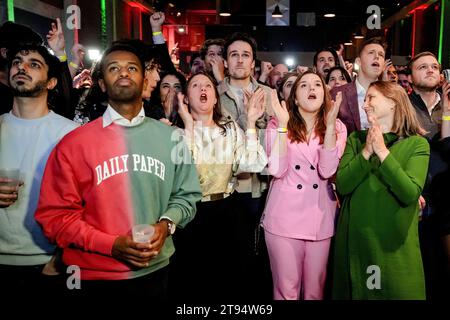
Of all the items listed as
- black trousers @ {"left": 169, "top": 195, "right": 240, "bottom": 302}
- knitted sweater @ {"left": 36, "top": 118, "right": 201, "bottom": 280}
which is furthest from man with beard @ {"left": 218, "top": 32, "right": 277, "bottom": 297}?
knitted sweater @ {"left": 36, "top": 118, "right": 201, "bottom": 280}

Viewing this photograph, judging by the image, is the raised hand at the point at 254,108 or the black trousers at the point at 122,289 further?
the raised hand at the point at 254,108

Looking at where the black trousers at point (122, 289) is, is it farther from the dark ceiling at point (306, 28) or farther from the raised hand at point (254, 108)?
the dark ceiling at point (306, 28)

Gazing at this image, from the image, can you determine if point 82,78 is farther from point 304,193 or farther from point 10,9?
point 304,193

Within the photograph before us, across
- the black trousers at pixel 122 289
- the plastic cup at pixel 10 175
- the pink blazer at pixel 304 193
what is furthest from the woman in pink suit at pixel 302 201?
the plastic cup at pixel 10 175

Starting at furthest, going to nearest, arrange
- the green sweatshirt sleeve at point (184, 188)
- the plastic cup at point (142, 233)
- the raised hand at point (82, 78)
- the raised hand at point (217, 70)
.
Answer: the raised hand at point (82, 78), the raised hand at point (217, 70), the green sweatshirt sleeve at point (184, 188), the plastic cup at point (142, 233)

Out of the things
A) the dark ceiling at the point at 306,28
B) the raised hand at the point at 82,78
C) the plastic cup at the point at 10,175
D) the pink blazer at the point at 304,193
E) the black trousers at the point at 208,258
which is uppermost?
the dark ceiling at the point at 306,28

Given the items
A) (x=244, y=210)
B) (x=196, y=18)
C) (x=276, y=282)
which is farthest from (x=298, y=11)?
(x=196, y=18)

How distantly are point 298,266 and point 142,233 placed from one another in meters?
1.17

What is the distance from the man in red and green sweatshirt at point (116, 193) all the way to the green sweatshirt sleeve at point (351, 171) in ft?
2.88

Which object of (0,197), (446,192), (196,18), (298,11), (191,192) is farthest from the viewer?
(196,18)

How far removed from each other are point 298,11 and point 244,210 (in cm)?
571

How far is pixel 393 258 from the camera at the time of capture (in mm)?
2281

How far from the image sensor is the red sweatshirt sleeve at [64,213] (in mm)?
1729
